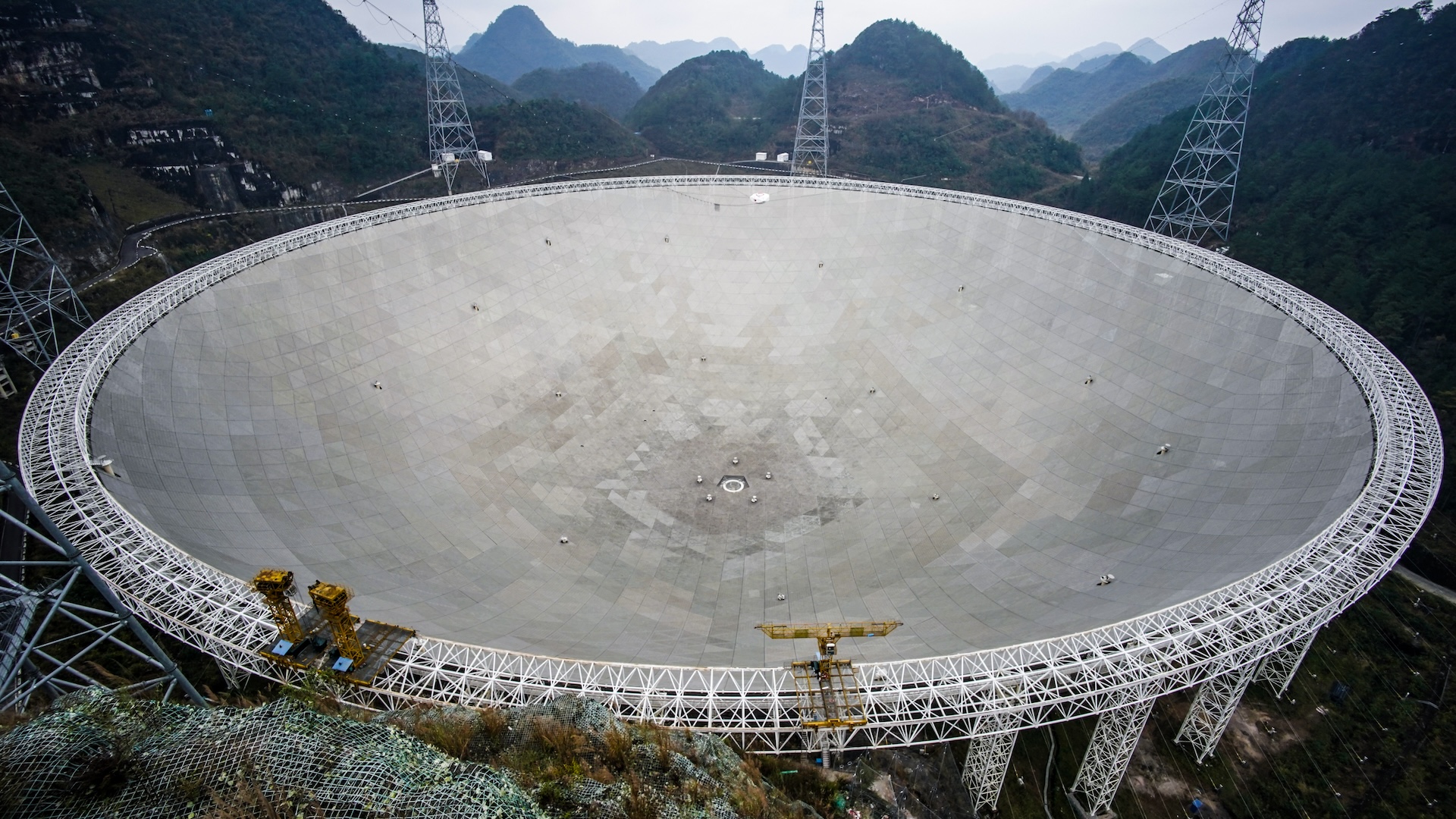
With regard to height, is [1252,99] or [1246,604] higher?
[1252,99]

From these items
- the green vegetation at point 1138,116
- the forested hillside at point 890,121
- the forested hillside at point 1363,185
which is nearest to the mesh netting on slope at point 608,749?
the forested hillside at point 1363,185

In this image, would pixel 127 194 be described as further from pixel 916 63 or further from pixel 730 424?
pixel 916 63

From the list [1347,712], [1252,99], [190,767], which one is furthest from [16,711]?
[1252,99]

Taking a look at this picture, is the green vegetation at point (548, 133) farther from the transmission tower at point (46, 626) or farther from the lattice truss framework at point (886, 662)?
the transmission tower at point (46, 626)

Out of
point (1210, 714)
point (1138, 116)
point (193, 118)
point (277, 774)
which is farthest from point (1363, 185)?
point (1138, 116)

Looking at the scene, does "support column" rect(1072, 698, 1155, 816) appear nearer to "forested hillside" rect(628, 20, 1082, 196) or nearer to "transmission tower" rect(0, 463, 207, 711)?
"transmission tower" rect(0, 463, 207, 711)

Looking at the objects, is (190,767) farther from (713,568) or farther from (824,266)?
(824,266)
